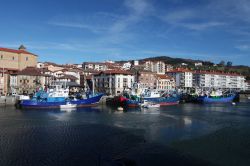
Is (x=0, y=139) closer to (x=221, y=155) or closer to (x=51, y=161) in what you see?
(x=51, y=161)

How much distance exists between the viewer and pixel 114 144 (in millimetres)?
26312

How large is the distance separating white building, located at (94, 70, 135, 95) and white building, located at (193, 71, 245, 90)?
2318 inches

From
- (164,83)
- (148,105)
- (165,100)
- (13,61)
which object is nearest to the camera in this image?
(148,105)

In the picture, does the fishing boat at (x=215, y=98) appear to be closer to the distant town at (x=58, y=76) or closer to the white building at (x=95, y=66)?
the distant town at (x=58, y=76)

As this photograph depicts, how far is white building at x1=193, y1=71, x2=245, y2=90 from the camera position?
152 m

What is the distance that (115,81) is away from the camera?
3787 inches

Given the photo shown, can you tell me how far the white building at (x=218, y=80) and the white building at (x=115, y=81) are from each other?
193 ft

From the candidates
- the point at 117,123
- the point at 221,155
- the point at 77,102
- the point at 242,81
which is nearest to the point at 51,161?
the point at 221,155

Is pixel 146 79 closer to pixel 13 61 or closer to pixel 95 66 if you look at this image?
pixel 95 66

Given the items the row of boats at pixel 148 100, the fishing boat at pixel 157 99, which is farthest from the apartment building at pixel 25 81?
the fishing boat at pixel 157 99

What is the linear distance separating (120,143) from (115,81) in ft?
229

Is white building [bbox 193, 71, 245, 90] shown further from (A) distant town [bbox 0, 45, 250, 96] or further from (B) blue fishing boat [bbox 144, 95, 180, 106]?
(B) blue fishing boat [bbox 144, 95, 180, 106]

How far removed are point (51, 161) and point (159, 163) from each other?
22.1 feet

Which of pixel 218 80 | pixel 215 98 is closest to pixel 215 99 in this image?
pixel 215 98
